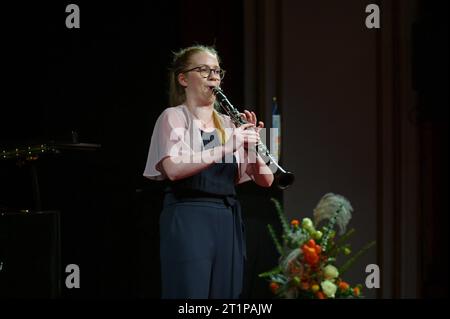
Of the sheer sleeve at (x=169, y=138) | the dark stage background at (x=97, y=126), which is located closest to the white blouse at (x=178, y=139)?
the sheer sleeve at (x=169, y=138)

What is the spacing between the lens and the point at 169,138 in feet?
8.08

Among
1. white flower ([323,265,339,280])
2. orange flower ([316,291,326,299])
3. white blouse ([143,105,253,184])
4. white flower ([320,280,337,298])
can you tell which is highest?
white blouse ([143,105,253,184])

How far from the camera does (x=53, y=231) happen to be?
2.67 m

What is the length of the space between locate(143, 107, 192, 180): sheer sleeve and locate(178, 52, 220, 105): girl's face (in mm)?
104

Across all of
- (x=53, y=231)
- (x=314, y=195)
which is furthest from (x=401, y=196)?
(x=53, y=231)

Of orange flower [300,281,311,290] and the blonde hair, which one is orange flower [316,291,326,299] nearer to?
orange flower [300,281,311,290]

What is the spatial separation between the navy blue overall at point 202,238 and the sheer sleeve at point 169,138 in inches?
3.4

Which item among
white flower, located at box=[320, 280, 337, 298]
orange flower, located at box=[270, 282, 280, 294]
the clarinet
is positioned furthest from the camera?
orange flower, located at box=[270, 282, 280, 294]

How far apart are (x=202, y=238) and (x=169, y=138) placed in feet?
1.18

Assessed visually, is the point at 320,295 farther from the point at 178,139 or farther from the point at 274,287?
the point at 178,139

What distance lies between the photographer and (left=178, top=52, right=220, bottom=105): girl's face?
2588mm

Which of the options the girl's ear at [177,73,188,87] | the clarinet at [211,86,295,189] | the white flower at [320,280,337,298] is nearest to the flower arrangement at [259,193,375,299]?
the white flower at [320,280,337,298]

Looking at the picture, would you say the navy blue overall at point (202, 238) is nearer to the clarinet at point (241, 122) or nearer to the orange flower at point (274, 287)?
the clarinet at point (241, 122)

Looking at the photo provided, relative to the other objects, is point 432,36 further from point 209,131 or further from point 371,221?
point 209,131
